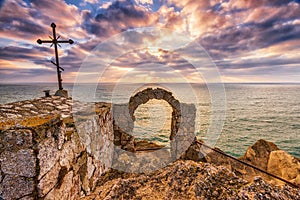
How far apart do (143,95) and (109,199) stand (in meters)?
7.99

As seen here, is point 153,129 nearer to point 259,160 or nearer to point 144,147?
point 144,147

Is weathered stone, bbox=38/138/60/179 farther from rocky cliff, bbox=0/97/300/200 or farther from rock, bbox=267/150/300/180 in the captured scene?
rock, bbox=267/150/300/180

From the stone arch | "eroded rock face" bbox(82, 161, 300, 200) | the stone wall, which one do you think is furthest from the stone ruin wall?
the stone arch

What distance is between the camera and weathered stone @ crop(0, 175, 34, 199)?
1661mm

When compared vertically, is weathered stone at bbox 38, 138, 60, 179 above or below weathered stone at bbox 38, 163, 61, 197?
above

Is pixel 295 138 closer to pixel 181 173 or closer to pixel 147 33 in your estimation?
pixel 147 33

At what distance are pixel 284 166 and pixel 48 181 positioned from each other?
1017 centimetres

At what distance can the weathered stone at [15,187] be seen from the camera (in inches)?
65.4

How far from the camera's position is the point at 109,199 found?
136 cm

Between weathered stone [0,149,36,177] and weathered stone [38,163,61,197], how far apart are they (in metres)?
0.16

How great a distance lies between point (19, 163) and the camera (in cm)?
168

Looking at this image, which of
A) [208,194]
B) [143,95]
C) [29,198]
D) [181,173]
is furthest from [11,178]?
[143,95]

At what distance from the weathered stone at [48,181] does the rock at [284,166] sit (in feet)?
31.3

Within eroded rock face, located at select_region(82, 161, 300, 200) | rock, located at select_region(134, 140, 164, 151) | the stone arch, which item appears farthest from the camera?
rock, located at select_region(134, 140, 164, 151)
